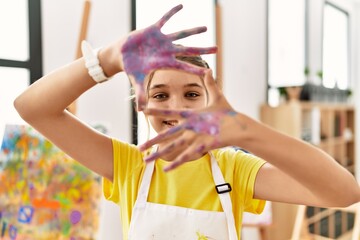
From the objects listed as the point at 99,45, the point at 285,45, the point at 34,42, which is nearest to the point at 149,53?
the point at 34,42

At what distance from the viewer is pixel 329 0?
16.7 ft

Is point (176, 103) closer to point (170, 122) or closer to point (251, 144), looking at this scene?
point (170, 122)

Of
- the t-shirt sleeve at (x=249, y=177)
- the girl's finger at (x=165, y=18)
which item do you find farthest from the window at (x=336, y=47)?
the girl's finger at (x=165, y=18)

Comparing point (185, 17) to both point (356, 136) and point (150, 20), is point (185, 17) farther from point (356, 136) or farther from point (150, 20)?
point (356, 136)

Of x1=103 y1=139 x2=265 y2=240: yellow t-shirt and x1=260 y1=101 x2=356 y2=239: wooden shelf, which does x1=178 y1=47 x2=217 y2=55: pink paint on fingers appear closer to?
x1=103 y1=139 x2=265 y2=240: yellow t-shirt

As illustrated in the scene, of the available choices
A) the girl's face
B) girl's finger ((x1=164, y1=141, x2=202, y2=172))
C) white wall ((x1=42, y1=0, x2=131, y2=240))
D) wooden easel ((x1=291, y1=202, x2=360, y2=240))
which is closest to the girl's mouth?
the girl's face

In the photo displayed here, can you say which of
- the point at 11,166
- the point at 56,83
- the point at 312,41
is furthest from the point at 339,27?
the point at 56,83

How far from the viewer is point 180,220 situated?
3.20 ft

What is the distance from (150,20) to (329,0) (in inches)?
133

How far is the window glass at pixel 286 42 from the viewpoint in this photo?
402cm

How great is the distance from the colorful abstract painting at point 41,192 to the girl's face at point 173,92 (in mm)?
983

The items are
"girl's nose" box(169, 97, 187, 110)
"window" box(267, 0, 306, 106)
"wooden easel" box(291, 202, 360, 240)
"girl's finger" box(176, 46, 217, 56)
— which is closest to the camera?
"girl's finger" box(176, 46, 217, 56)

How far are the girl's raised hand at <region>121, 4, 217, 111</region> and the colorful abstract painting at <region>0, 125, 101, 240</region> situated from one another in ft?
3.90

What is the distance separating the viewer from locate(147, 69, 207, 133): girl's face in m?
0.95
